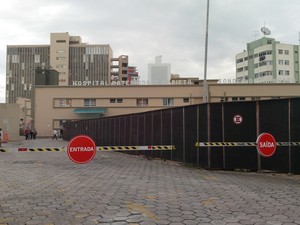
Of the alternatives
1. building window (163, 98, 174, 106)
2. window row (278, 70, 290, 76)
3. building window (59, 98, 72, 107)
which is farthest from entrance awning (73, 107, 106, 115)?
window row (278, 70, 290, 76)

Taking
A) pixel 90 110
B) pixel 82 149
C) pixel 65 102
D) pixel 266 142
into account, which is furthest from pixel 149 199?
pixel 65 102

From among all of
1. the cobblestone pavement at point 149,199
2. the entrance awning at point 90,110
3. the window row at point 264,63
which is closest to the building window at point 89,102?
the entrance awning at point 90,110

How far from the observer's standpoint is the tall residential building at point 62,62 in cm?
14375

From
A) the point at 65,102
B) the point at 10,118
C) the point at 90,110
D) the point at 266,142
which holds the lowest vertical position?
the point at 266,142

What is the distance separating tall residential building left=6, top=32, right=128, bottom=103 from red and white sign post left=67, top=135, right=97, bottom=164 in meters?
131

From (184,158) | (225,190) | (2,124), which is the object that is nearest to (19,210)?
(225,190)

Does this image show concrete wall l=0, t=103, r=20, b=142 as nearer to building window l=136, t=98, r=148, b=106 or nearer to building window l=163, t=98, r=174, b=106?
building window l=136, t=98, r=148, b=106

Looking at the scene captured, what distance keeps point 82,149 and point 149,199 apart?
316 centimetres

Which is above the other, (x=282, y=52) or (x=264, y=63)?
(x=282, y=52)

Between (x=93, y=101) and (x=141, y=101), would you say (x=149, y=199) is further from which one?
(x=93, y=101)

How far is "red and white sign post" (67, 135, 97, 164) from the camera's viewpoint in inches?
392

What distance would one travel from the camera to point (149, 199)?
7.52 m

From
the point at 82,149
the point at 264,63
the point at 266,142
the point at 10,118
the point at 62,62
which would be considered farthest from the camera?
the point at 62,62

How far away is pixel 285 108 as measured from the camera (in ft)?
38.2
